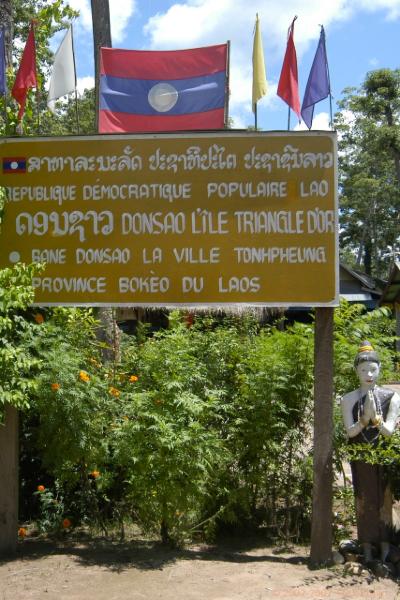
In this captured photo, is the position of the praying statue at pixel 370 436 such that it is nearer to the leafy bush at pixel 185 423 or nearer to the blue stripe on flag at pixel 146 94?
the leafy bush at pixel 185 423

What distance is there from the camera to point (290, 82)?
20.7 feet

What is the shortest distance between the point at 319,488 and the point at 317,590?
78 cm

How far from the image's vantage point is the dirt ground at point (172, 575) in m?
4.74

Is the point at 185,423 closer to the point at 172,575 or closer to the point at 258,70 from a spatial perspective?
the point at 172,575

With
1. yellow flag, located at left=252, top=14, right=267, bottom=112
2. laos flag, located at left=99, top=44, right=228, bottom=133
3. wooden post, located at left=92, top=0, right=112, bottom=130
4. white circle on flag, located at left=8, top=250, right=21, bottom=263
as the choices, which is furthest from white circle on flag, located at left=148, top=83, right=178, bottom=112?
white circle on flag, located at left=8, top=250, right=21, bottom=263

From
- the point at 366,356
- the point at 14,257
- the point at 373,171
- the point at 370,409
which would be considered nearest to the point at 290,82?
the point at 366,356

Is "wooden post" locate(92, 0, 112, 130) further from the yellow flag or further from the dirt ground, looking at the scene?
the dirt ground

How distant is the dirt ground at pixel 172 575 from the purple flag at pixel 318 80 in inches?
173

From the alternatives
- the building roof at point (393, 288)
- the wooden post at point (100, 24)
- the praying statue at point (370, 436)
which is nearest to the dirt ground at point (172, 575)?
the praying statue at point (370, 436)

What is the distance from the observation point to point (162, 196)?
5.54 meters

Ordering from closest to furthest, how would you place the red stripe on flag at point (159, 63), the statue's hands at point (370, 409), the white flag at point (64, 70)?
Result: 1. the statue's hands at point (370, 409)
2. the white flag at point (64, 70)
3. the red stripe on flag at point (159, 63)

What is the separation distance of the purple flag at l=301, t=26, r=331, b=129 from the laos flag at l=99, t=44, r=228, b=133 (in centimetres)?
111

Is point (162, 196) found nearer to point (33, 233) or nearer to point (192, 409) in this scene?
point (33, 233)

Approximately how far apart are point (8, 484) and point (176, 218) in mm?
2555
